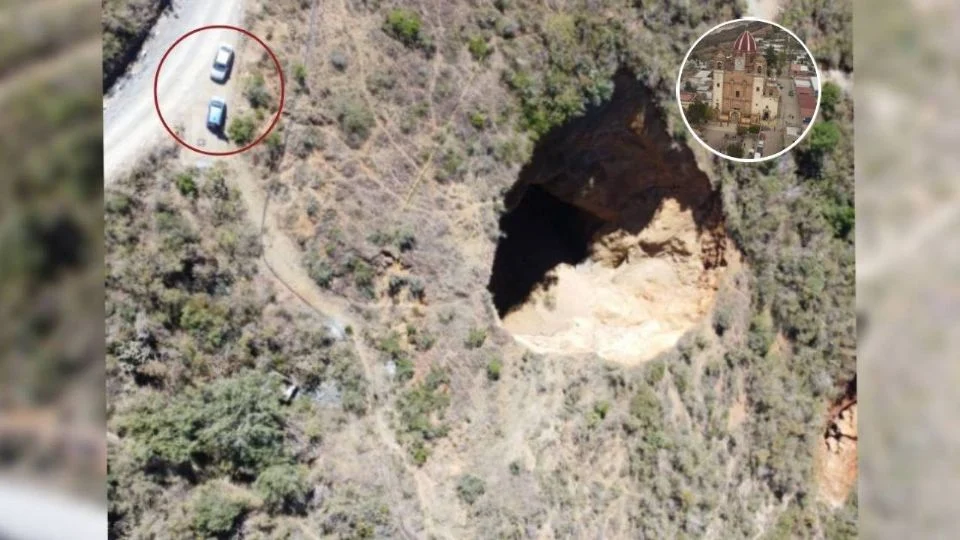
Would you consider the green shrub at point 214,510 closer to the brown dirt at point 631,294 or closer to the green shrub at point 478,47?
the brown dirt at point 631,294

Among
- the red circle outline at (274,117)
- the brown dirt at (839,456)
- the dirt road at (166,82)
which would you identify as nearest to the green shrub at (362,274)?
the red circle outline at (274,117)

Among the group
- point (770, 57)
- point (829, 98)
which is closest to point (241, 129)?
point (770, 57)

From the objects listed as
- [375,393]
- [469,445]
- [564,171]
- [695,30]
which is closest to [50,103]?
[375,393]

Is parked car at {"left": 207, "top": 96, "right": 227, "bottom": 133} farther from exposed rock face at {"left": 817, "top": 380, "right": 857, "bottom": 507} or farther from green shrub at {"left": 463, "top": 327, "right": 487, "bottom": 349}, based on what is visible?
exposed rock face at {"left": 817, "top": 380, "right": 857, "bottom": 507}

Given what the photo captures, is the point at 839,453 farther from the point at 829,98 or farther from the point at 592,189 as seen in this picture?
the point at 592,189

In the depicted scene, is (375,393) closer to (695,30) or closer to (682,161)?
(682,161)
